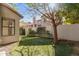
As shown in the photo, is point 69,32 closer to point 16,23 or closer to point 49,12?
point 49,12

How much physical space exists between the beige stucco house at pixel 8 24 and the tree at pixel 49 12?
0.53ft

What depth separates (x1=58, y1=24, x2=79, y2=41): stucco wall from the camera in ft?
5.24

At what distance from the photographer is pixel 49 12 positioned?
1616 millimetres

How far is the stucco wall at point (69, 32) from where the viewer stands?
1.60m

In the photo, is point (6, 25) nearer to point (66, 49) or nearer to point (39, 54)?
point (39, 54)

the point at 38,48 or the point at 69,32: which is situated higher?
the point at 69,32

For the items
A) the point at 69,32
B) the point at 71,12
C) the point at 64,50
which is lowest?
the point at 64,50

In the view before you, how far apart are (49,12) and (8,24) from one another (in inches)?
14.6

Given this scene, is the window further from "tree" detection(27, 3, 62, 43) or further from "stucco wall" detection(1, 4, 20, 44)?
"tree" detection(27, 3, 62, 43)

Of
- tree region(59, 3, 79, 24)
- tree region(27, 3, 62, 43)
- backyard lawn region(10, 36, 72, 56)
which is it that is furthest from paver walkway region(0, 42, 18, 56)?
tree region(59, 3, 79, 24)

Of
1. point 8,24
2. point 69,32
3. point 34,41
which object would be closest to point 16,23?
point 8,24

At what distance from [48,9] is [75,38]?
0.34 m

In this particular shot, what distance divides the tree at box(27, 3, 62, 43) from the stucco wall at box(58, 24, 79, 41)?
0.15ft

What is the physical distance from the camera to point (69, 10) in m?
1.62
